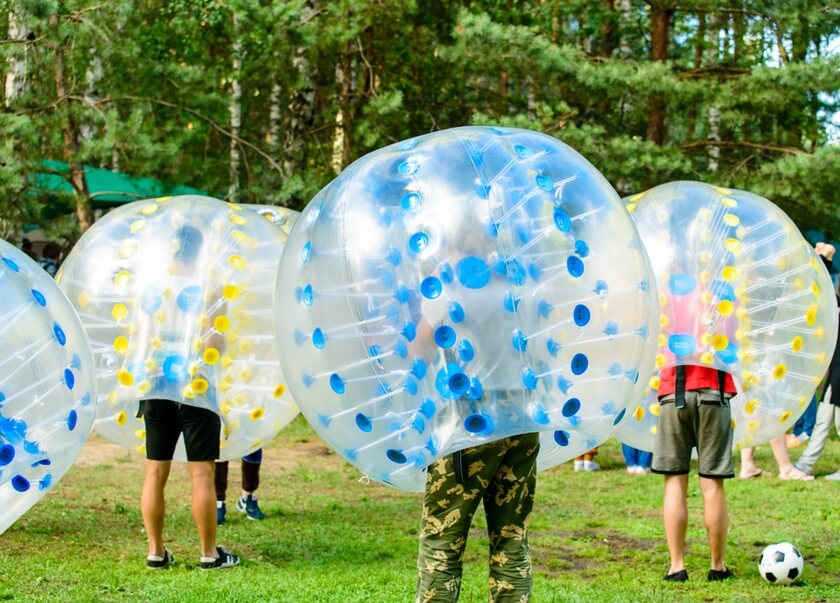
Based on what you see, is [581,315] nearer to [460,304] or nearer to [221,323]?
[460,304]

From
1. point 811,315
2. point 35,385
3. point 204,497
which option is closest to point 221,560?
point 204,497

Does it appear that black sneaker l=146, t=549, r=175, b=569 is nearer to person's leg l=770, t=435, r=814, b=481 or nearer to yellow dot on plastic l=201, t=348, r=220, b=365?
yellow dot on plastic l=201, t=348, r=220, b=365

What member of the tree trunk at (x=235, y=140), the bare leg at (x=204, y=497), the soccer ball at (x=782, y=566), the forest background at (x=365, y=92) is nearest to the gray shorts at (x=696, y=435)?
the soccer ball at (x=782, y=566)

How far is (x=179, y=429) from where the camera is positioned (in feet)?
20.3

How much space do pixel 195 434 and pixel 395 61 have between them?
9.84 m

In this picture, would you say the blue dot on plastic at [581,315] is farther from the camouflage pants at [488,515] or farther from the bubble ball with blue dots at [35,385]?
the bubble ball with blue dots at [35,385]

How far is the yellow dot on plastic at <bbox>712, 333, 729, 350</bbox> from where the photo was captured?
18.3ft

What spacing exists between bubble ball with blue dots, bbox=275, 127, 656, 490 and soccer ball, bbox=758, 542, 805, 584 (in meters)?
2.21

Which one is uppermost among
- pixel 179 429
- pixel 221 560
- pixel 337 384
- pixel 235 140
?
pixel 235 140

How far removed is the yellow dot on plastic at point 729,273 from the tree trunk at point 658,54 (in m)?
8.95

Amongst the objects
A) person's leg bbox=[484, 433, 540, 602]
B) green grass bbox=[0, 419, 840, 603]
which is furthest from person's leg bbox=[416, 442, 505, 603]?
green grass bbox=[0, 419, 840, 603]

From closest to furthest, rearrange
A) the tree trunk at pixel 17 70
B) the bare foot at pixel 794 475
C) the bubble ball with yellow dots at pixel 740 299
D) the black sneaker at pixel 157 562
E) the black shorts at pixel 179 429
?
the bubble ball with yellow dots at pixel 740 299, the black shorts at pixel 179 429, the black sneaker at pixel 157 562, the bare foot at pixel 794 475, the tree trunk at pixel 17 70

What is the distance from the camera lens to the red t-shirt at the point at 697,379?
18.9ft

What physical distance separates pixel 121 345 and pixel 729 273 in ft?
10.2
